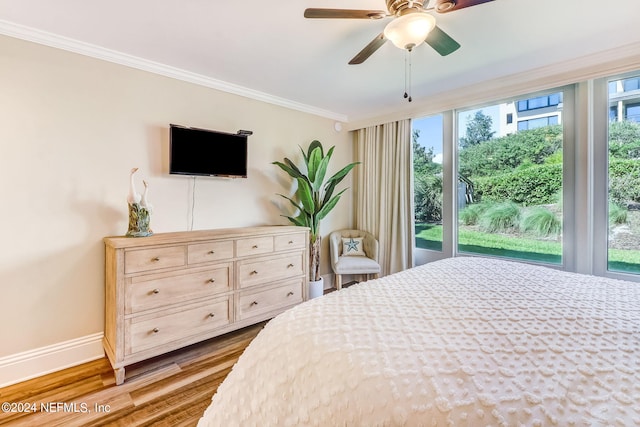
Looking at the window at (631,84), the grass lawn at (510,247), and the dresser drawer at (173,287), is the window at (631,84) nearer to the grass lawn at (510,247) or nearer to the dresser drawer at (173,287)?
the grass lawn at (510,247)

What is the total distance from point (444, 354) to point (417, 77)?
2660 mm

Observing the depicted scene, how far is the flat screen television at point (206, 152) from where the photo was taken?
246 centimetres

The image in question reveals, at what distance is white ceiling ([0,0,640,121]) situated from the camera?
1.73 meters

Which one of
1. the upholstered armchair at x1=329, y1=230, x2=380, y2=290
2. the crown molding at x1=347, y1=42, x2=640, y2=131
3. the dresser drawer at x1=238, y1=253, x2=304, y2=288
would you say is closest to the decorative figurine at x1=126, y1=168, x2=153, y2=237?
the dresser drawer at x1=238, y1=253, x2=304, y2=288

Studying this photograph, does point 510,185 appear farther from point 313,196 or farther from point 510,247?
point 313,196

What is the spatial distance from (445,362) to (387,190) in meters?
3.10

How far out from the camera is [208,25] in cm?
190

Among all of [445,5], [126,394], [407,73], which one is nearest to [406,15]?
[445,5]

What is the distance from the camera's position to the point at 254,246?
2.59 metres

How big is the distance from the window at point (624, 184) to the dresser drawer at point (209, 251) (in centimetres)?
329

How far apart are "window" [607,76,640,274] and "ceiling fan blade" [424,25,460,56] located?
70.7 inches

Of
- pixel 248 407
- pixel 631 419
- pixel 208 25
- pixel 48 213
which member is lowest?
pixel 248 407

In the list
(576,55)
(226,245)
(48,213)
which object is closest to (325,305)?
(226,245)

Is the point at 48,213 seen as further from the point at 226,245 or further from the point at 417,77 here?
the point at 417,77
